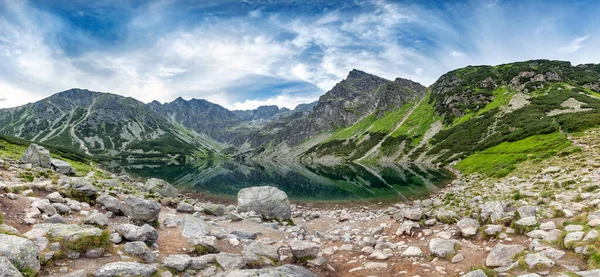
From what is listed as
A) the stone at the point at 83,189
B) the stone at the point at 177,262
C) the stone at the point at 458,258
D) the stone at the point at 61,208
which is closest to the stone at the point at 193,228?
the stone at the point at 177,262

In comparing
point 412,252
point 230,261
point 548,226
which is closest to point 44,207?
point 230,261

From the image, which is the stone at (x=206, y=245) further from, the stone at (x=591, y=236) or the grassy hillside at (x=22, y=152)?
the grassy hillside at (x=22, y=152)

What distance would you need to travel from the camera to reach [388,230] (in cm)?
1964

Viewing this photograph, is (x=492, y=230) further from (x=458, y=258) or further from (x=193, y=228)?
(x=193, y=228)

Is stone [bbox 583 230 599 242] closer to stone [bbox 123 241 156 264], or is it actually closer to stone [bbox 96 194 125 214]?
stone [bbox 123 241 156 264]

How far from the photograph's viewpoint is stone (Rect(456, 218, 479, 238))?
576 inches

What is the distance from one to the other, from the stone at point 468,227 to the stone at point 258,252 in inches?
373

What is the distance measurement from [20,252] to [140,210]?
898 cm

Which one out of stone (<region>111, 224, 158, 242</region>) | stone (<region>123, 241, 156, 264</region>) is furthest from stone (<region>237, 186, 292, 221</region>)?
stone (<region>123, 241, 156, 264</region>)

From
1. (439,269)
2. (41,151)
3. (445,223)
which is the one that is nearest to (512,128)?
(445,223)

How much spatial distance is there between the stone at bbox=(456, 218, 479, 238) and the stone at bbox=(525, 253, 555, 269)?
190 inches

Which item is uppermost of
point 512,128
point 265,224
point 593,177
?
point 512,128

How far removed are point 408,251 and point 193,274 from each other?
9.68 meters

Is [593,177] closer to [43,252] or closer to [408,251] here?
[408,251]
